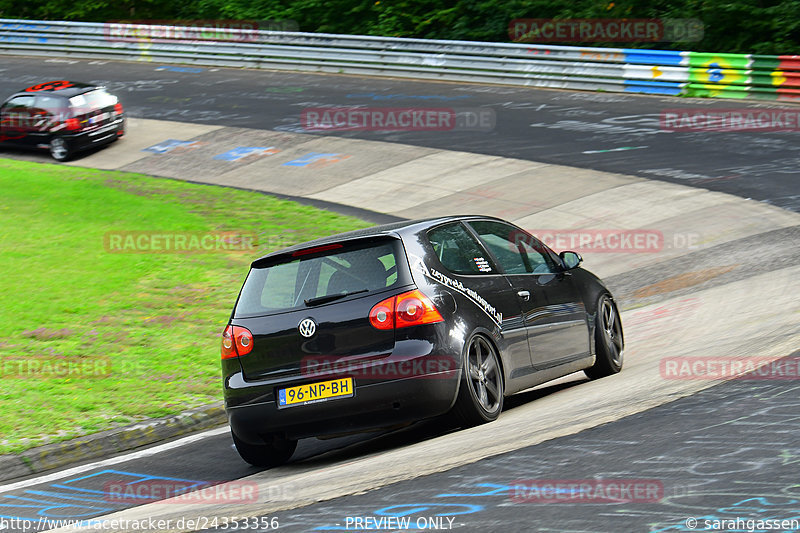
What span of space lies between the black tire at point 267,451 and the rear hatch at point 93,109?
1992 centimetres

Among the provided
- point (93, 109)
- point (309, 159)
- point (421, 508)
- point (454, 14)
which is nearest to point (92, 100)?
point (93, 109)

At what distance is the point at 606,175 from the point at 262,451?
13207 mm

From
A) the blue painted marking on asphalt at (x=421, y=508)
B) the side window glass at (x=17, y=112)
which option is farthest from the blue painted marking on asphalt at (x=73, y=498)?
the side window glass at (x=17, y=112)

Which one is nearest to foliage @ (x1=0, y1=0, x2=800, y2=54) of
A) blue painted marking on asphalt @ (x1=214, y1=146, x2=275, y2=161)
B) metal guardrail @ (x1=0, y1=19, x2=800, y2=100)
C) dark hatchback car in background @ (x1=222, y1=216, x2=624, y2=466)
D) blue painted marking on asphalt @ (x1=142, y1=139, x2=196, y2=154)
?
metal guardrail @ (x1=0, y1=19, x2=800, y2=100)

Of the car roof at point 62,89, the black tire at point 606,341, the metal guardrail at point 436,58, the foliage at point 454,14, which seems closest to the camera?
the black tire at point 606,341

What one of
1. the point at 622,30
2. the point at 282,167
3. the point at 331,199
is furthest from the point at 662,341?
the point at 622,30

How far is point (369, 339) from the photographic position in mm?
6969

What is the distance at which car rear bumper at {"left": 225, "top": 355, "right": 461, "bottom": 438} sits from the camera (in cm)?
690

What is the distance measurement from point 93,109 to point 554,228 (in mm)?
14056

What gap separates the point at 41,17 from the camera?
5034 centimetres

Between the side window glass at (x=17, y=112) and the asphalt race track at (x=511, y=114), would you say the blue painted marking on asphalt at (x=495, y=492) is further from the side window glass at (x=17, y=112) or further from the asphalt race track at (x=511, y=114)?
the side window glass at (x=17, y=112)

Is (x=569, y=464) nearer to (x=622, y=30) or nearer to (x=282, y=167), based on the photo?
(x=282, y=167)

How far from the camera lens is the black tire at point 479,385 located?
709 centimetres

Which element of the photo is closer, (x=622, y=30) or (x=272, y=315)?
(x=272, y=315)
